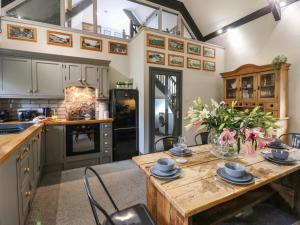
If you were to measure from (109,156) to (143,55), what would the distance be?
2399 millimetres

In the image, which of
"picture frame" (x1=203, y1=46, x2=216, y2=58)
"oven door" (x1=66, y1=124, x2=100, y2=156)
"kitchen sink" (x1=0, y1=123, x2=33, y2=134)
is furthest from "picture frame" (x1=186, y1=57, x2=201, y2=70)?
"kitchen sink" (x1=0, y1=123, x2=33, y2=134)

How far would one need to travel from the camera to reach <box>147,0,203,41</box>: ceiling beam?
4750 millimetres

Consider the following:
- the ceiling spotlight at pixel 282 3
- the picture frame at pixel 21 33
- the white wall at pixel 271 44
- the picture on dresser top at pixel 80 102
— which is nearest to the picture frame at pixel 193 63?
the white wall at pixel 271 44

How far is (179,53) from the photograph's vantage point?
431 centimetres

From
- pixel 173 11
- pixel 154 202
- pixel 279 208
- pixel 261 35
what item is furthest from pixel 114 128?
pixel 261 35

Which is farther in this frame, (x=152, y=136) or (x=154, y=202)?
(x=152, y=136)

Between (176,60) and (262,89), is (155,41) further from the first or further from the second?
(262,89)

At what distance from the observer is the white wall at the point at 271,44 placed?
351 cm

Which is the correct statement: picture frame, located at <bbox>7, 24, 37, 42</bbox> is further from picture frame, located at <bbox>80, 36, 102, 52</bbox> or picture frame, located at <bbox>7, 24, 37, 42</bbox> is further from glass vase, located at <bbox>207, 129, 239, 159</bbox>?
glass vase, located at <bbox>207, 129, 239, 159</bbox>

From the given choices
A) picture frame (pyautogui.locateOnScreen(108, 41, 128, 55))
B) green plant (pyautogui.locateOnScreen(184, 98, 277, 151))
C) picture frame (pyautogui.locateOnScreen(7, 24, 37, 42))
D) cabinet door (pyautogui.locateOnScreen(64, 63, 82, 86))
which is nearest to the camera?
green plant (pyautogui.locateOnScreen(184, 98, 277, 151))

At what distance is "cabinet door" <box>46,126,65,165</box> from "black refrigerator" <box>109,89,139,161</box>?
1041mm

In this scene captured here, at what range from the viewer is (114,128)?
3.67 meters

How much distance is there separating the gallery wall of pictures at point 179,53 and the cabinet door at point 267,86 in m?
1.50

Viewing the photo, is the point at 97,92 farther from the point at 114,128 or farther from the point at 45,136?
the point at 45,136
